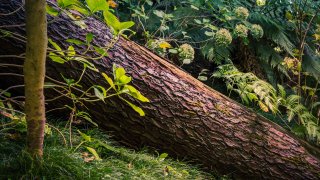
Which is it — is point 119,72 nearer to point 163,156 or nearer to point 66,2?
point 66,2

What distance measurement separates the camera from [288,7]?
171 inches

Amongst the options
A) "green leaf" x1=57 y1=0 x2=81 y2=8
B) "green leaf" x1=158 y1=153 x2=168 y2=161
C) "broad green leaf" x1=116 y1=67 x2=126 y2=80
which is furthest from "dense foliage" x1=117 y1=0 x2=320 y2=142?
"green leaf" x1=57 y1=0 x2=81 y2=8

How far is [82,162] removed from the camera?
1652 mm

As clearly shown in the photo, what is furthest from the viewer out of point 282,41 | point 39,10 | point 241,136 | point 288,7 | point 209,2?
point 288,7

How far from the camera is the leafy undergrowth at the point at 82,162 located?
1.45 meters

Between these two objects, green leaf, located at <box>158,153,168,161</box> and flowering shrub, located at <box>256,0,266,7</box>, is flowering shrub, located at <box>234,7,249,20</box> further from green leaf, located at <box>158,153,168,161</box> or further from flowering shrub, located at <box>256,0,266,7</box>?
green leaf, located at <box>158,153,168,161</box>

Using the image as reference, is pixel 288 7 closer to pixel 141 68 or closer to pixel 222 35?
pixel 222 35

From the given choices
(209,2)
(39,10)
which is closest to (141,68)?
(39,10)

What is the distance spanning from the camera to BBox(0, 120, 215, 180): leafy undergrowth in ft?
4.75

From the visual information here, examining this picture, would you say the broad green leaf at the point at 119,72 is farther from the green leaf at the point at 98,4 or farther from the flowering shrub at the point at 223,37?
the flowering shrub at the point at 223,37

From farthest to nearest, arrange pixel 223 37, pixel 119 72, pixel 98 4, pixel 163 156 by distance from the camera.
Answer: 1. pixel 223 37
2. pixel 163 156
3. pixel 119 72
4. pixel 98 4

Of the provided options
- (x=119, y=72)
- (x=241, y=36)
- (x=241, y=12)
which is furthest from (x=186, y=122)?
(x=241, y=12)

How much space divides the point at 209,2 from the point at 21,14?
2.11 m

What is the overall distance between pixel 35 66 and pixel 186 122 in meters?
1.33
